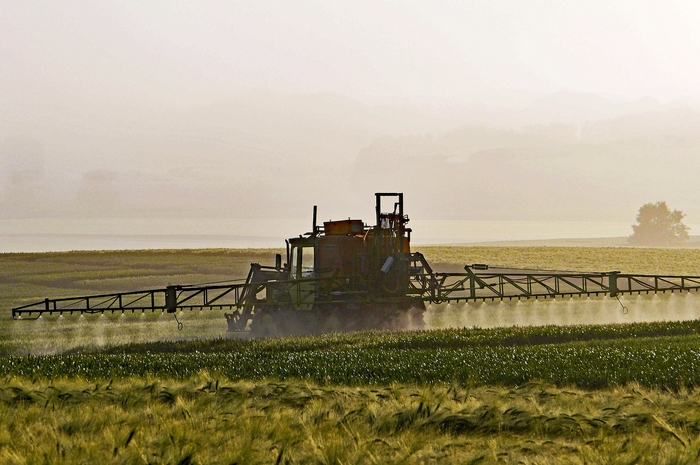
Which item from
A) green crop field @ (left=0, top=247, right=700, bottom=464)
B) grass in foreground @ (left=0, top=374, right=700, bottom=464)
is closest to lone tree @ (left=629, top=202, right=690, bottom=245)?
green crop field @ (left=0, top=247, right=700, bottom=464)

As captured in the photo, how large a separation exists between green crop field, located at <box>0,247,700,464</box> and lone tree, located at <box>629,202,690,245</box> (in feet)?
361

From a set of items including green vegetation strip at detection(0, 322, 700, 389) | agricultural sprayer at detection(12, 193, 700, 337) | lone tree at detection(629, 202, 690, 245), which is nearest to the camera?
green vegetation strip at detection(0, 322, 700, 389)

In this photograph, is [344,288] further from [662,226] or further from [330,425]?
[662,226]

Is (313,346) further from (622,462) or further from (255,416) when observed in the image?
(622,462)

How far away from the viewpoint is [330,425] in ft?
29.8

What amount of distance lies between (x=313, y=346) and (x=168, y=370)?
5.57m

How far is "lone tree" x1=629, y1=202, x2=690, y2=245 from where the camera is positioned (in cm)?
13012

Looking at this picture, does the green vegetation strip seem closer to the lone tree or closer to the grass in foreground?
the grass in foreground

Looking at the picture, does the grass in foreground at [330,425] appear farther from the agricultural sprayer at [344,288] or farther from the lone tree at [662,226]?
the lone tree at [662,226]

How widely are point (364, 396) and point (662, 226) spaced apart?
130 metres

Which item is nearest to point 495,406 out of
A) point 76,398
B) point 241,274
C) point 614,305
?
point 76,398

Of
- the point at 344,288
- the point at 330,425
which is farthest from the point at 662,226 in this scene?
the point at 330,425

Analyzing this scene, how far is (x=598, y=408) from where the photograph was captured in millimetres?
10781

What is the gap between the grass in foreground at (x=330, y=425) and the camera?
295 inches
